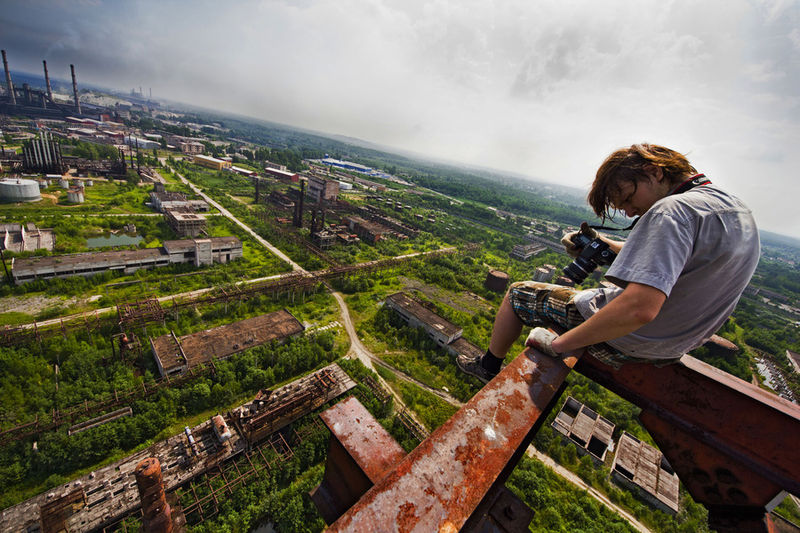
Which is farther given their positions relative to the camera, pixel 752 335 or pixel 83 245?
pixel 752 335

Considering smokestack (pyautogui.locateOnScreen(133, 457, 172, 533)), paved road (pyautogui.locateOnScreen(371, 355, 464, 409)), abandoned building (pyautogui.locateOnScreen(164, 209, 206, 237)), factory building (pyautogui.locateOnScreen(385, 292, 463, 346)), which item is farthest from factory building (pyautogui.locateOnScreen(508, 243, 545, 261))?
smokestack (pyautogui.locateOnScreen(133, 457, 172, 533))

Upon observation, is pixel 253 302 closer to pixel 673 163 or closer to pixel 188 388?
pixel 188 388

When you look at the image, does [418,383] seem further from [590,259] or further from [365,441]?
[365,441]

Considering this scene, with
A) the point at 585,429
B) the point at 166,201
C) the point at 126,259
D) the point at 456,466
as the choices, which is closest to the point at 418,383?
the point at 585,429

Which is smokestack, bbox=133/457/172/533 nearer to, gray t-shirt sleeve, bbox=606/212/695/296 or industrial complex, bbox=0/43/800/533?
industrial complex, bbox=0/43/800/533

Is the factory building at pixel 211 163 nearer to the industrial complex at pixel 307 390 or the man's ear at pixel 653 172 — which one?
the industrial complex at pixel 307 390

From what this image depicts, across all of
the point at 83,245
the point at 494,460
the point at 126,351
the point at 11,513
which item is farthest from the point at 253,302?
the point at 494,460
